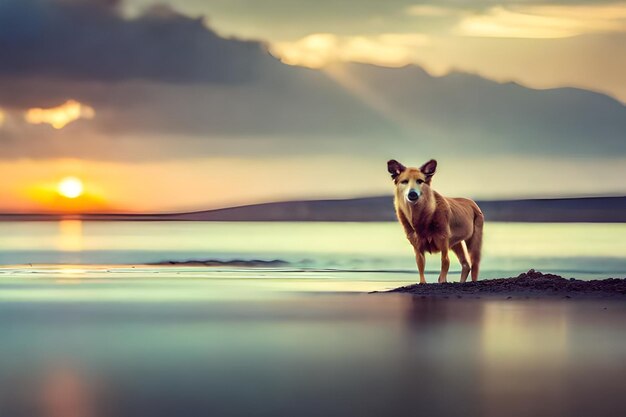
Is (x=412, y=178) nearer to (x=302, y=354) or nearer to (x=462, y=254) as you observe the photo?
(x=462, y=254)

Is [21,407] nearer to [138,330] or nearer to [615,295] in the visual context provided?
[138,330]

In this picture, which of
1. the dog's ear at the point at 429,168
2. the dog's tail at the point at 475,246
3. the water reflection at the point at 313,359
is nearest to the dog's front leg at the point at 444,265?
the dog's ear at the point at 429,168

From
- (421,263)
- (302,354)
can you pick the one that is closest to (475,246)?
(421,263)


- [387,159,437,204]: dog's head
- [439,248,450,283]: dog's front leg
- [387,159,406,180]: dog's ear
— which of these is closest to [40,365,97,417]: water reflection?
[387,159,437,204]: dog's head

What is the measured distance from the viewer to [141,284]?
55.4 feet

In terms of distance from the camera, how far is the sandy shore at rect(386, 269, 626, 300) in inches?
575

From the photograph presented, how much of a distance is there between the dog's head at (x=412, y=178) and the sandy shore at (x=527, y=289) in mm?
1328

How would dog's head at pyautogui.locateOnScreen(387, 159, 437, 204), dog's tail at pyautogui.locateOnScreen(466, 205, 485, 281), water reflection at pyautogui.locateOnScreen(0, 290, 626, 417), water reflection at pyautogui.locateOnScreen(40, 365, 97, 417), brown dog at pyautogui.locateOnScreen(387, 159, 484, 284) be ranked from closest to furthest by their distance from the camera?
water reflection at pyautogui.locateOnScreen(40, 365, 97, 417) < water reflection at pyautogui.locateOnScreen(0, 290, 626, 417) < dog's head at pyautogui.locateOnScreen(387, 159, 437, 204) < brown dog at pyautogui.locateOnScreen(387, 159, 484, 284) < dog's tail at pyautogui.locateOnScreen(466, 205, 485, 281)

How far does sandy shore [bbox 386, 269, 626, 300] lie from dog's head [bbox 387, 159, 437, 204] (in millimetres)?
1328

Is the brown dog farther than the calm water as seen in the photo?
Yes

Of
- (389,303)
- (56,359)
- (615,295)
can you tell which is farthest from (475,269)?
(56,359)

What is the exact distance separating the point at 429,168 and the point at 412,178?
288mm

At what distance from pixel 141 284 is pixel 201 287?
1.12 meters

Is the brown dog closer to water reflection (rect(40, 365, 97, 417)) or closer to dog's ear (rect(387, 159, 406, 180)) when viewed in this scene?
dog's ear (rect(387, 159, 406, 180))
